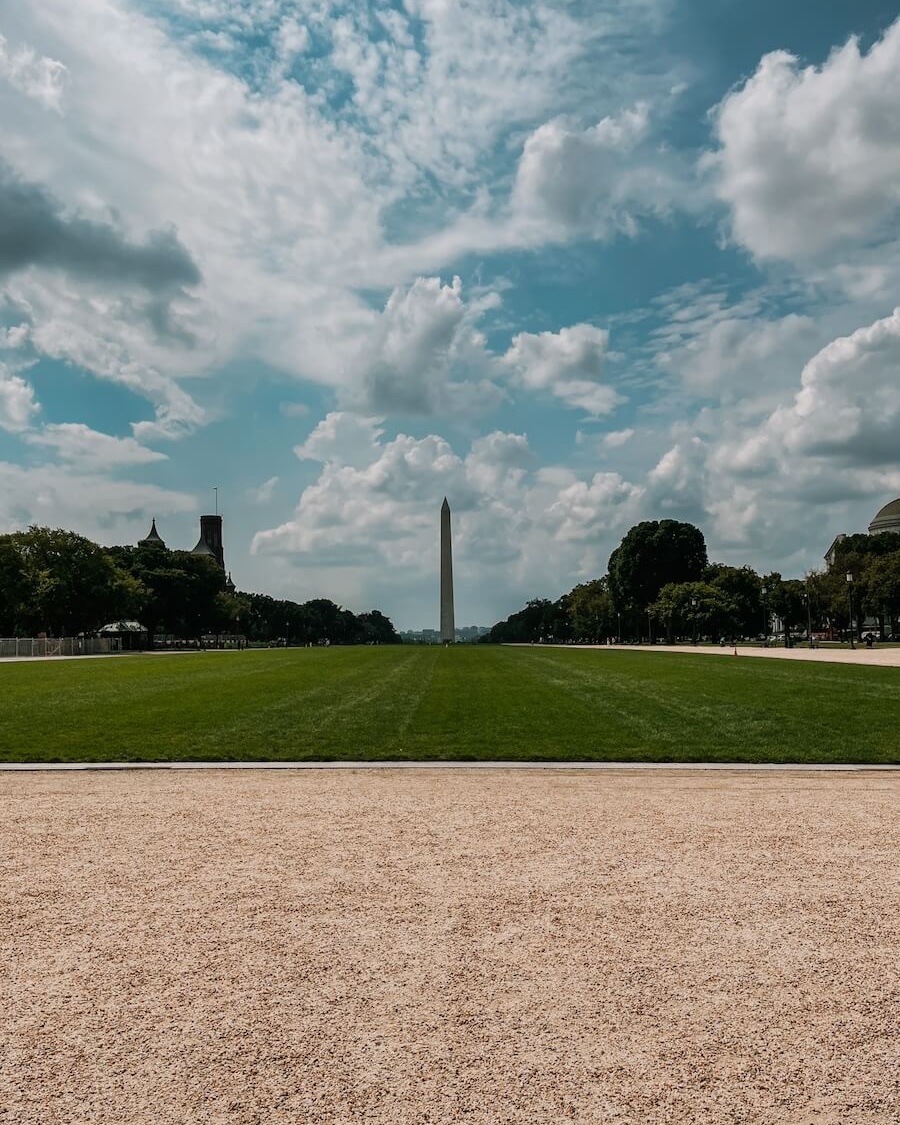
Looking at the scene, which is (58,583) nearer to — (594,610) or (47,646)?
(47,646)

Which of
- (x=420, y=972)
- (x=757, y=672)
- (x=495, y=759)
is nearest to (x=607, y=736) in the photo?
(x=495, y=759)

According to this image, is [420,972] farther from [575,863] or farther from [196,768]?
[196,768]

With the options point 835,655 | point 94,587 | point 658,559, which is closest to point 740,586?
point 658,559

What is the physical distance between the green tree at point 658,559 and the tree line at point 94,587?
55392 millimetres

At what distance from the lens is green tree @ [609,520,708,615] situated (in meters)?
110

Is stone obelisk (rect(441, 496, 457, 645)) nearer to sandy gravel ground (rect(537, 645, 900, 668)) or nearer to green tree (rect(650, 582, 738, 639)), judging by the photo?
green tree (rect(650, 582, 738, 639))

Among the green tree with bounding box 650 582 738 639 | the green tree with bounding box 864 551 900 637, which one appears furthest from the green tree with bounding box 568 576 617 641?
the green tree with bounding box 864 551 900 637

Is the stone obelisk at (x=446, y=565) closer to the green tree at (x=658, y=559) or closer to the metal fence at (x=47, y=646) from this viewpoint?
the green tree at (x=658, y=559)

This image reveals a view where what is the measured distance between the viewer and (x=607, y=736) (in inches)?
721

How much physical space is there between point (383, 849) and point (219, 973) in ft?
11.4

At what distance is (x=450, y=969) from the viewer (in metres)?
5.93

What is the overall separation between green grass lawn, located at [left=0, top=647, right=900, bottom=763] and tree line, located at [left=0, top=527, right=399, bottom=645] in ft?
186

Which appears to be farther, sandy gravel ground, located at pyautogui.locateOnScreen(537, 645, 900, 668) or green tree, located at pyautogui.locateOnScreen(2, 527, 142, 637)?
green tree, located at pyautogui.locateOnScreen(2, 527, 142, 637)

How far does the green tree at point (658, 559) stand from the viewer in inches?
4333
